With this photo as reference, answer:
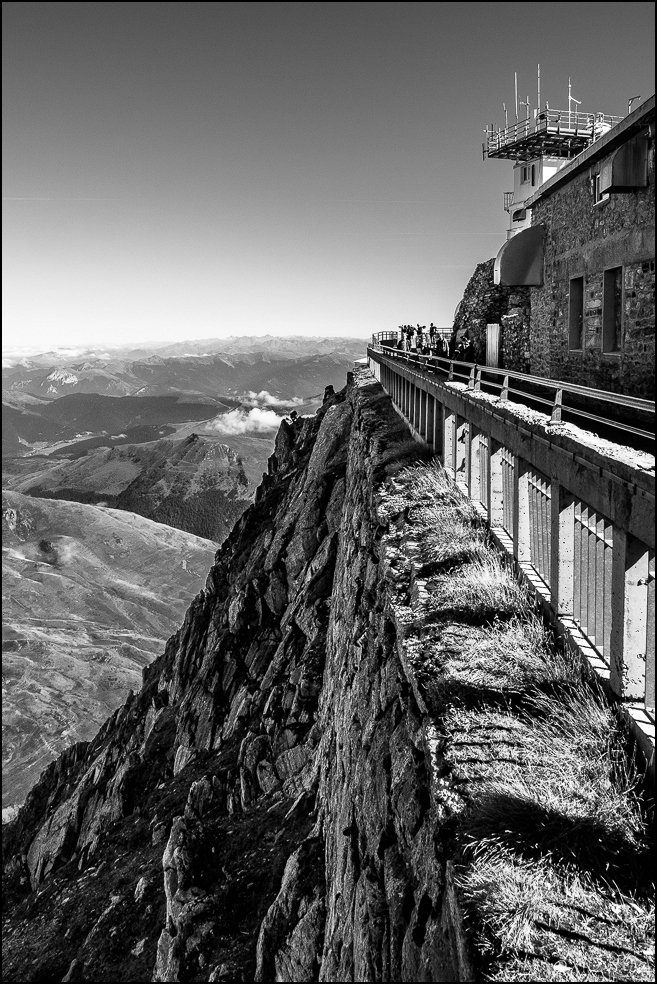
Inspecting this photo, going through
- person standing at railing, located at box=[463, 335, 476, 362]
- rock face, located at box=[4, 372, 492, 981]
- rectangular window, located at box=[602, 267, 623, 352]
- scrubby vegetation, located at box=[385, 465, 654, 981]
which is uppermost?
person standing at railing, located at box=[463, 335, 476, 362]

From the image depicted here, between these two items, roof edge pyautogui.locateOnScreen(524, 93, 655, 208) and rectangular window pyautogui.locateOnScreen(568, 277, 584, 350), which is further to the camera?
rectangular window pyautogui.locateOnScreen(568, 277, 584, 350)

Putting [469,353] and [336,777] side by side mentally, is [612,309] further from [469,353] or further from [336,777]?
[469,353]

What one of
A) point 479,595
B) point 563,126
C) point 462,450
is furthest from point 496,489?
point 563,126

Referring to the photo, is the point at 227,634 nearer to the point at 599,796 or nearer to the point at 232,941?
the point at 232,941

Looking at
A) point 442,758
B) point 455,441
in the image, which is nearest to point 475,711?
point 442,758

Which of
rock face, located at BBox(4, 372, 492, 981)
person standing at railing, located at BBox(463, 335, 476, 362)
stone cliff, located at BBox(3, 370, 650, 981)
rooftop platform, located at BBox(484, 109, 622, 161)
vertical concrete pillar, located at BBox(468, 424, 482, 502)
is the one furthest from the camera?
rooftop platform, located at BBox(484, 109, 622, 161)

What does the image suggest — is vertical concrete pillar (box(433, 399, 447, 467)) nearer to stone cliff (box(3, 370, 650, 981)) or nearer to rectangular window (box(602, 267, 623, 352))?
stone cliff (box(3, 370, 650, 981))

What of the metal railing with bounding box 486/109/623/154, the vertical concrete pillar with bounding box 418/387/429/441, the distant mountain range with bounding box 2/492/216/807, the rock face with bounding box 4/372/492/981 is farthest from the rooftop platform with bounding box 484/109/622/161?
the distant mountain range with bounding box 2/492/216/807
